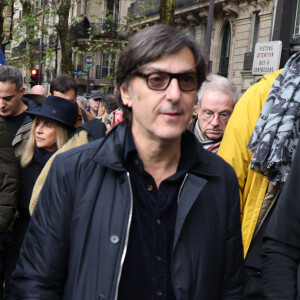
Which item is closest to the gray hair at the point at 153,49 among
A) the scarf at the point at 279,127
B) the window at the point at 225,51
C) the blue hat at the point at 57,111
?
the scarf at the point at 279,127

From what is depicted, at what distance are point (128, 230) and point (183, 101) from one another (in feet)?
1.72

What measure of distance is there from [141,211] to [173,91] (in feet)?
1.54

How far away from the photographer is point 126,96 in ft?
8.13

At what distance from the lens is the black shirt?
7.52 ft

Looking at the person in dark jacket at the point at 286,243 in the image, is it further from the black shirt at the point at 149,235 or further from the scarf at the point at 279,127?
the scarf at the point at 279,127

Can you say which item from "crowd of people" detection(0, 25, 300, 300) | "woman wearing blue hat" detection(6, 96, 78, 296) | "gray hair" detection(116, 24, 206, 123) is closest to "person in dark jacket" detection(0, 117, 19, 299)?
"woman wearing blue hat" detection(6, 96, 78, 296)

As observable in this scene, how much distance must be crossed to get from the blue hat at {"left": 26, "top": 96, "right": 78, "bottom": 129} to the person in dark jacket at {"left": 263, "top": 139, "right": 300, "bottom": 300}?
2.69 m

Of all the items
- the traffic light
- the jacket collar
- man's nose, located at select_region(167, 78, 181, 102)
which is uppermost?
man's nose, located at select_region(167, 78, 181, 102)

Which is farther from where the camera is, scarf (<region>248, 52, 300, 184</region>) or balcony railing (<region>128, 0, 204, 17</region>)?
balcony railing (<region>128, 0, 204, 17</region>)

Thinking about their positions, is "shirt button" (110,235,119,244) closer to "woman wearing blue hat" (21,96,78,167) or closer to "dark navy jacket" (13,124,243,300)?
"dark navy jacket" (13,124,243,300)

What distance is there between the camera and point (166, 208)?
2.35 metres

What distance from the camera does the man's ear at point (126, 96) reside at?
2.45 meters

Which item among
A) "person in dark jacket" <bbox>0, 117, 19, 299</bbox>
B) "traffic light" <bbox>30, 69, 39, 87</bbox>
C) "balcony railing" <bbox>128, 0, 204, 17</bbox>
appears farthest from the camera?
"balcony railing" <bbox>128, 0, 204, 17</bbox>

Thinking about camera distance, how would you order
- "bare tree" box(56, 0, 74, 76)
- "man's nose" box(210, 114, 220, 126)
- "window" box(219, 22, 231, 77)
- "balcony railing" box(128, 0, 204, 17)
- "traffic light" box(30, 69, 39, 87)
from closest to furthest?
"man's nose" box(210, 114, 220, 126), "bare tree" box(56, 0, 74, 76), "traffic light" box(30, 69, 39, 87), "window" box(219, 22, 231, 77), "balcony railing" box(128, 0, 204, 17)
